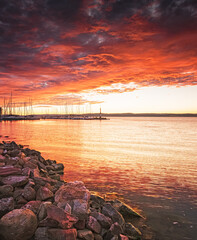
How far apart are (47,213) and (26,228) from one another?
78cm

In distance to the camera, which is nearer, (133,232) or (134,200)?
(133,232)

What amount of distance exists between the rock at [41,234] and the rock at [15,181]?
2.92 metres

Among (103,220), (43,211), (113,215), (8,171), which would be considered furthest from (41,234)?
(8,171)

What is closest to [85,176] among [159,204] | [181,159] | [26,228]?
[159,204]

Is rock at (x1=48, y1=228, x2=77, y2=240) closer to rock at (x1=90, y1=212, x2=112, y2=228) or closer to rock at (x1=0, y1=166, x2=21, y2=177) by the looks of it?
rock at (x1=90, y1=212, x2=112, y2=228)

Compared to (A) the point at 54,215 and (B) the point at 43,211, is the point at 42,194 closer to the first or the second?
(B) the point at 43,211

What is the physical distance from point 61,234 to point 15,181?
3744mm

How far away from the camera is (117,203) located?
9047 millimetres

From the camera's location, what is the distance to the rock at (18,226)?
18.0ft

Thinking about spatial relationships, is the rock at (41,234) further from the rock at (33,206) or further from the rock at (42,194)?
the rock at (42,194)

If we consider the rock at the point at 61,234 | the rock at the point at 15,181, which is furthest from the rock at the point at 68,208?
the rock at the point at 15,181

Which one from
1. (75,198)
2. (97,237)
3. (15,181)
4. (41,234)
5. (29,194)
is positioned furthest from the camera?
(15,181)

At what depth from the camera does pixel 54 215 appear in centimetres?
605

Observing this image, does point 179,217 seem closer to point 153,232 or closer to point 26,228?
point 153,232
